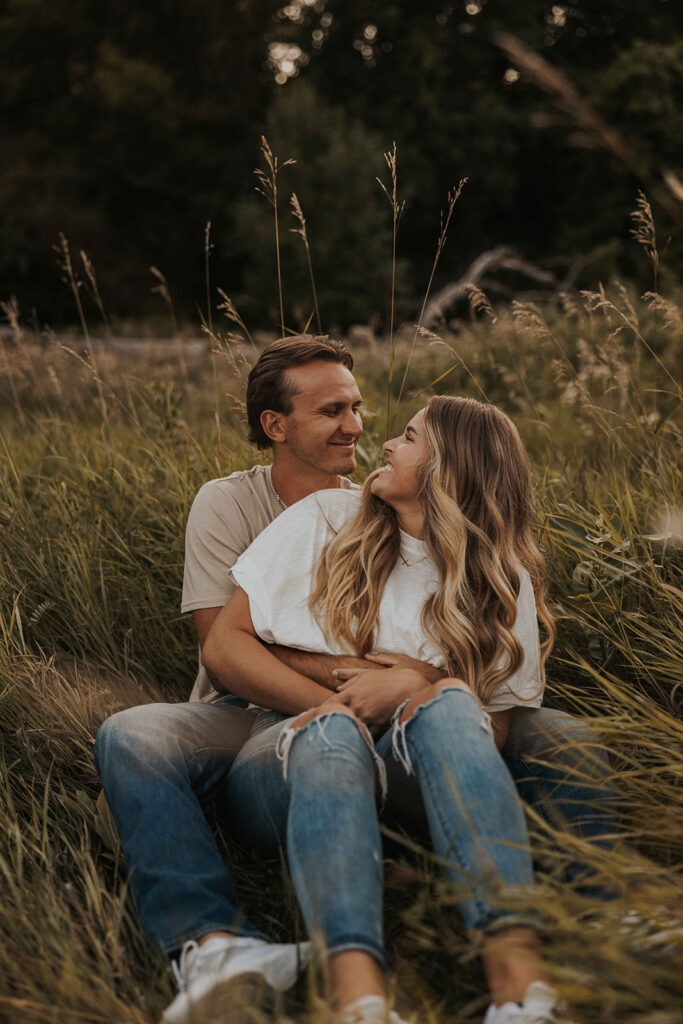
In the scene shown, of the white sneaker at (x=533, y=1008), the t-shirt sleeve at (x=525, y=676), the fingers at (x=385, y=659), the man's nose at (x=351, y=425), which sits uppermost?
the man's nose at (x=351, y=425)

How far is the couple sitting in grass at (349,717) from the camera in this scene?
1.61 m

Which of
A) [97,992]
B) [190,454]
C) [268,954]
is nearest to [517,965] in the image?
[268,954]

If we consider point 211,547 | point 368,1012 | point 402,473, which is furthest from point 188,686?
point 368,1012

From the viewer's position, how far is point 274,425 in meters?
2.79

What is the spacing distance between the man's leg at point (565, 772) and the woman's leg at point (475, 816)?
18 centimetres

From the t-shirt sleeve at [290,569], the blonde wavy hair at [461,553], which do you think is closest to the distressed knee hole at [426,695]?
the blonde wavy hair at [461,553]

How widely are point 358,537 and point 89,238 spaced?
18.2 m

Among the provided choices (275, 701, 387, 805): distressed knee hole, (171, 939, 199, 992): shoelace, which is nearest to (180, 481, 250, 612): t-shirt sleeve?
(275, 701, 387, 805): distressed knee hole

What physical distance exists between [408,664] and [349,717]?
0.31 metres

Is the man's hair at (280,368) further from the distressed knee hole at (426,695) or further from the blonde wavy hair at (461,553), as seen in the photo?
the distressed knee hole at (426,695)

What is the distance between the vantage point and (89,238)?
19.0 m

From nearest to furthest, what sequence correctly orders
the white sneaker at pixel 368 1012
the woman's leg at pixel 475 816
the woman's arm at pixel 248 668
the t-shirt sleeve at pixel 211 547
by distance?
the white sneaker at pixel 368 1012 → the woman's leg at pixel 475 816 → the woman's arm at pixel 248 668 → the t-shirt sleeve at pixel 211 547

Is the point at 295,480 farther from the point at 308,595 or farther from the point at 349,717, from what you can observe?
the point at 349,717

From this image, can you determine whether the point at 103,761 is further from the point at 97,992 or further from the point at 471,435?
the point at 471,435
